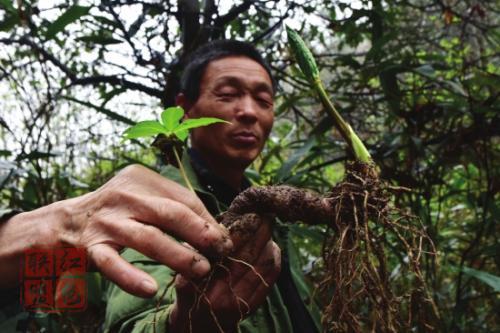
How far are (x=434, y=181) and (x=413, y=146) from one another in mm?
146

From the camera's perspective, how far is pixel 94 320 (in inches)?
51.8

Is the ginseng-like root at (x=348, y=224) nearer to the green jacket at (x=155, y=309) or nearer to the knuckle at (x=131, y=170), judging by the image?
the green jacket at (x=155, y=309)

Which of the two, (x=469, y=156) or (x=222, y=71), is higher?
(x=222, y=71)

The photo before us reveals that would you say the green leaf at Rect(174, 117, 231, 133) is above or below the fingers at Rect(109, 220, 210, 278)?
above

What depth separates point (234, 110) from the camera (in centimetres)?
113

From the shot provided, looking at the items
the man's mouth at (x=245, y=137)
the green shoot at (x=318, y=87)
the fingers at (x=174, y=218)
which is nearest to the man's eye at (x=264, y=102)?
the man's mouth at (x=245, y=137)

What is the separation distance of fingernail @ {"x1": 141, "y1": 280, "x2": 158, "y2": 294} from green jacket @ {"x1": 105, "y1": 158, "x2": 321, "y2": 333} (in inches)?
6.8

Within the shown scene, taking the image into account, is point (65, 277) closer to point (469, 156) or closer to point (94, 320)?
point (94, 320)

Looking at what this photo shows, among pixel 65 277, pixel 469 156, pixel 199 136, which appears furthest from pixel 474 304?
pixel 65 277

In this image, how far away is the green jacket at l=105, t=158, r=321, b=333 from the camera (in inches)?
27.2

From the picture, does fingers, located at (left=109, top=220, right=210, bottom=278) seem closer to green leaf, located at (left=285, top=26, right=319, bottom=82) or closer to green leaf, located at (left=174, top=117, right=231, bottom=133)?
green leaf, located at (left=174, top=117, right=231, bottom=133)

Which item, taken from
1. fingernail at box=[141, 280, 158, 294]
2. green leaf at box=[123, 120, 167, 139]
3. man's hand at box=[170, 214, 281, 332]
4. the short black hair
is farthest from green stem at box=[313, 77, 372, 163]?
the short black hair

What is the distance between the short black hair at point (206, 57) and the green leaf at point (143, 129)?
702 millimetres

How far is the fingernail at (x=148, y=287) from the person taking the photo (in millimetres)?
426
